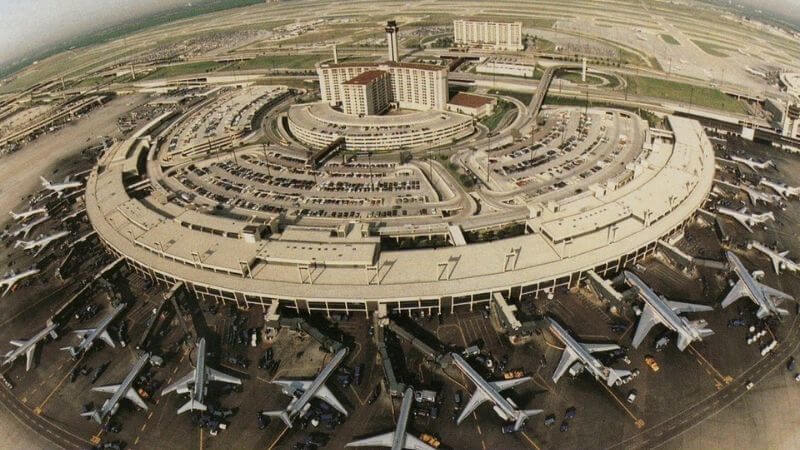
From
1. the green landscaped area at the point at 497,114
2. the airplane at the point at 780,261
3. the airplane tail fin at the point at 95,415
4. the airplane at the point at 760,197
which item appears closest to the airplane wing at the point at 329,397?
the airplane tail fin at the point at 95,415

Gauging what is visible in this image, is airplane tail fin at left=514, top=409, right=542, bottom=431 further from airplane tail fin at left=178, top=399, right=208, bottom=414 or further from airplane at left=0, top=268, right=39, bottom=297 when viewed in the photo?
airplane at left=0, top=268, right=39, bottom=297

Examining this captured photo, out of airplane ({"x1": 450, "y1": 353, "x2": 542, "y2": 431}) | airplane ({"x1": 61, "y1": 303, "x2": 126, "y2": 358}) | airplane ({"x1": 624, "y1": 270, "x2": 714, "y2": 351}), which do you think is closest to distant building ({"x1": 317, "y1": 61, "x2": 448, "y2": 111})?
airplane ({"x1": 624, "y1": 270, "x2": 714, "y2": 351})

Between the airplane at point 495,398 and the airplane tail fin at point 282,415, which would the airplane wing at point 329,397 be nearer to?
the airplane tail fin at point 282,415

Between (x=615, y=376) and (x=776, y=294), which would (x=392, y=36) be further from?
(x=615, y=376)

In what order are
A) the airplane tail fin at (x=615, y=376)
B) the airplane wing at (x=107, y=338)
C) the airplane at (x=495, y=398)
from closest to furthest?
the airplane at (x=495, y=398) < the airplane tail fin at (x=615, y=376) < the airplane wing at (x=107, y=338)

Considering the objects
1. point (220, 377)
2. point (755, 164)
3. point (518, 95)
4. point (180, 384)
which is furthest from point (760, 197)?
point (180, 384)

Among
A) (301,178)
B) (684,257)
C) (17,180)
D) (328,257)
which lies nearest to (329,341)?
(328,257)

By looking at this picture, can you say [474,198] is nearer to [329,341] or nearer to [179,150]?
[329,341]
